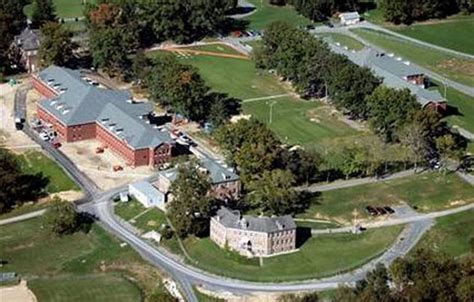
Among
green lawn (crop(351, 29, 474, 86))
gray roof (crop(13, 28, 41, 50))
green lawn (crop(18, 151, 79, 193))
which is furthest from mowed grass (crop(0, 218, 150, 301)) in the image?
green lawn (crop(351, 29, 474, 86))

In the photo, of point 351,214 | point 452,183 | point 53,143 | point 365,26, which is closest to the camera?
point 351,214

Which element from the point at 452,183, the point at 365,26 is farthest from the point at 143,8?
the point at 452,183

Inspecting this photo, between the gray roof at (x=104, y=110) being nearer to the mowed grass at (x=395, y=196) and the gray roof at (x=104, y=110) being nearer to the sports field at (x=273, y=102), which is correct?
the sports field at (x=273, y=102)

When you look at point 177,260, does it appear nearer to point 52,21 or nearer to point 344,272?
point 344,272

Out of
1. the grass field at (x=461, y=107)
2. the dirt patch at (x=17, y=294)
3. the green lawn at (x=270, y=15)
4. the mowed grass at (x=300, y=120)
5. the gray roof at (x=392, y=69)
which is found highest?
the gray roof at (x=392, y=69)

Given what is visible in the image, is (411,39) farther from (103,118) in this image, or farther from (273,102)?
(103,118)

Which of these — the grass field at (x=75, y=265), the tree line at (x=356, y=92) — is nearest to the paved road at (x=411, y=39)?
the tree line at (x=356, y=92)

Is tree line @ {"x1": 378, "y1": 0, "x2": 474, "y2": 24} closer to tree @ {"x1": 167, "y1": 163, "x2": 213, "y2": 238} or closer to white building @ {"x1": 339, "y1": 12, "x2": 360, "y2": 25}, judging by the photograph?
white building @ {"x1": 339, "y1": 12, "x2": 360, "y2": 25}

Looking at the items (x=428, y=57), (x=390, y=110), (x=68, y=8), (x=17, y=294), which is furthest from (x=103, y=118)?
(x=68, y=8)
